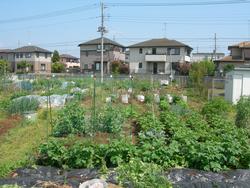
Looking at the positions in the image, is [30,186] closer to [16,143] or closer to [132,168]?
[132,168]

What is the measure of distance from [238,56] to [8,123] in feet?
107

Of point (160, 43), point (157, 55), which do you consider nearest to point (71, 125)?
point (157, 55)

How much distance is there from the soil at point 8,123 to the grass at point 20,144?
204 mm

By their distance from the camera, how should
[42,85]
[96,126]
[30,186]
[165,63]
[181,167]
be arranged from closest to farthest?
[30,186], [181,167], [96,126], [42,85], [165,63]

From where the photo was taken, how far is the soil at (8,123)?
10617 mm

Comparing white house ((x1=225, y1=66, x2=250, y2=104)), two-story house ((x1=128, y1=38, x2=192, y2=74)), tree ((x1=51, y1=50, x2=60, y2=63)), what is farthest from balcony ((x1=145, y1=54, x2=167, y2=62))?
white house ((x1=225, y1=66, x2=250, y2=104))

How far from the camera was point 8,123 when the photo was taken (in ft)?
37.4

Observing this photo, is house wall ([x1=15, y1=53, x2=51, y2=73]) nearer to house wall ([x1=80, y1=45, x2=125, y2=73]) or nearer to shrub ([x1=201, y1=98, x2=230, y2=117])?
house wall ([x1=80, y1=45, x2=125, y2=73])

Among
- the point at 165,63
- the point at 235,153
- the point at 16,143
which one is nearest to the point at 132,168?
the point at 235,153

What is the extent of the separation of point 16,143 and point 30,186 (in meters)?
3.88

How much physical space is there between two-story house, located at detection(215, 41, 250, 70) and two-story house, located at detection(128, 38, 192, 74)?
18.0ft

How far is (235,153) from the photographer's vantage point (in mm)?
6547

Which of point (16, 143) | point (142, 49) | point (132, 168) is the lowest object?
point (16, 143)

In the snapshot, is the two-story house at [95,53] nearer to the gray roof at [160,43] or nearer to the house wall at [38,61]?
the gray roof at [160,43]
